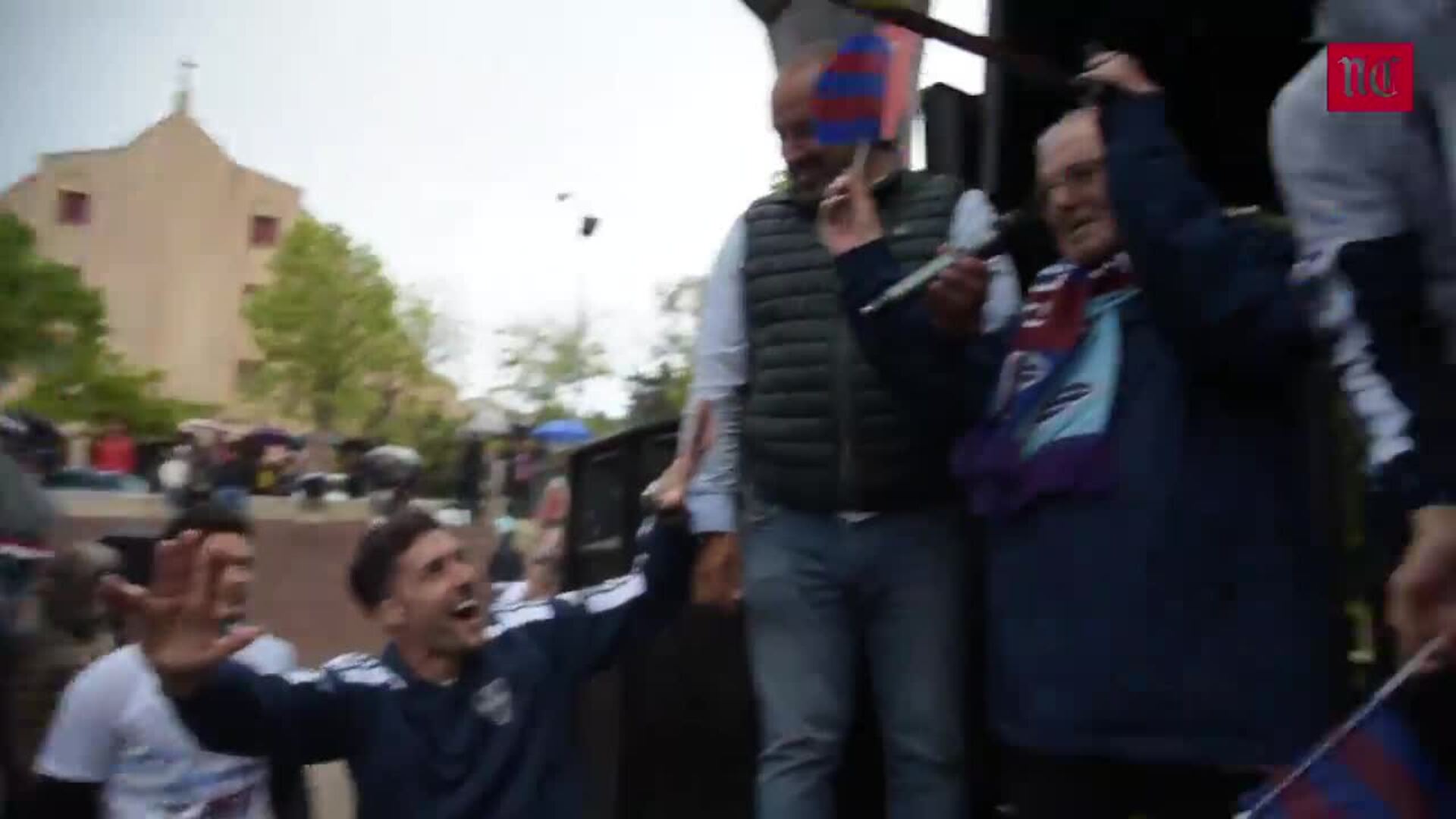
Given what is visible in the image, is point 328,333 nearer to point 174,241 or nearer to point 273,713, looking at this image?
point 174,241

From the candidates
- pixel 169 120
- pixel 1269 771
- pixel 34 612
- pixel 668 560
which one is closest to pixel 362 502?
pixel 169 120

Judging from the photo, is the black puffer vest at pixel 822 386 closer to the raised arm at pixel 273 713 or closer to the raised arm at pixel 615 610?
the raised arm at pixel 615 610

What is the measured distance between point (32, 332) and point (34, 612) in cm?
504

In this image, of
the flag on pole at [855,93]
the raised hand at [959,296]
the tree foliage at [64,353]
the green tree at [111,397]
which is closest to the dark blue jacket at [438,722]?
the raised hand at [959,296]

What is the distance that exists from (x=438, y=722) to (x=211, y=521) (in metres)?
0.86

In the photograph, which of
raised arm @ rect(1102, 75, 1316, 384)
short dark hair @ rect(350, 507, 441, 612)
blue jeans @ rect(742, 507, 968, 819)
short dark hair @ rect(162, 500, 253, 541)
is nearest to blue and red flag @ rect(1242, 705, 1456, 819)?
raised arm @ rect(1102, 75, 1316, 384)

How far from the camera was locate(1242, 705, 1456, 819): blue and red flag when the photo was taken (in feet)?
4.53

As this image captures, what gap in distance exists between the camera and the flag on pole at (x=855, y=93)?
2658 millimetres

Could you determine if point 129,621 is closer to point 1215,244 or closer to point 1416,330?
point 1215,244

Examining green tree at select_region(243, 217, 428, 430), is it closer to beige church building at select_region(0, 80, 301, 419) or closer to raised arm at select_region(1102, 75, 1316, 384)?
beige church building at select_region(0, 80, 301, 419)

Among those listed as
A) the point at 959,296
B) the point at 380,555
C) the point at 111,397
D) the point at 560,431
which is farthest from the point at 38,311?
the point at 959,296

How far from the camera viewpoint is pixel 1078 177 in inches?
87.5

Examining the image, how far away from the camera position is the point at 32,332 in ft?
25.1

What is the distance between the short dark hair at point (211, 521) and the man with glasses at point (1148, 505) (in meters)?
1.63
